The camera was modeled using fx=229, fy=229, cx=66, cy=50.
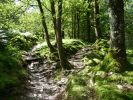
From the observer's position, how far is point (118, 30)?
8.96m

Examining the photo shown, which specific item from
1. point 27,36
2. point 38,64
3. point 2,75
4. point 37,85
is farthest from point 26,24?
point 27,36

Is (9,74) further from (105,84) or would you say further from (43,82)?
(105,84)

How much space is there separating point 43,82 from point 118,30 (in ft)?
19.3

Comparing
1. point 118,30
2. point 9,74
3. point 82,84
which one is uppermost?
point 118,30

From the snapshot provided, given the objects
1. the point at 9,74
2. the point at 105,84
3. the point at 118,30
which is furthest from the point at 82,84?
the point at 9,74

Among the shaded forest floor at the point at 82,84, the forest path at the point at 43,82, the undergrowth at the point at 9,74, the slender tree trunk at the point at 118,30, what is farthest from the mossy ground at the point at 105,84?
A: the undergrowth at the point at 9,74

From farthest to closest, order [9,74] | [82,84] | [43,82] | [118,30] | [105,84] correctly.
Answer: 1. [43,82]
2. [9,74]
3. [82,84]
4. [118,30]
5. [105,84]

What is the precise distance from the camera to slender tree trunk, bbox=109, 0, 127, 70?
29.2 feet

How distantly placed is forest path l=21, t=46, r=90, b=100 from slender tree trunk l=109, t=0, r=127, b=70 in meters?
3.03

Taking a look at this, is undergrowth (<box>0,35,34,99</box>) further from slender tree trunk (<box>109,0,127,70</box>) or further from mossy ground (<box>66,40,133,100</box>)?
slender tree trunk (<box>109,0,127,70</box>)

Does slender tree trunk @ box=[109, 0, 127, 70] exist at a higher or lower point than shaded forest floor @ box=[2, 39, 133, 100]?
higher

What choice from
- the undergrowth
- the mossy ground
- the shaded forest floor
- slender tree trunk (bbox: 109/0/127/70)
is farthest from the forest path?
slender tree trunk (bbox: 109/0/127/70)

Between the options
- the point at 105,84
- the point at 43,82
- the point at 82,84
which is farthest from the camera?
the point at 43,82

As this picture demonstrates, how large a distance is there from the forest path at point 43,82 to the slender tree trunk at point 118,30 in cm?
303
